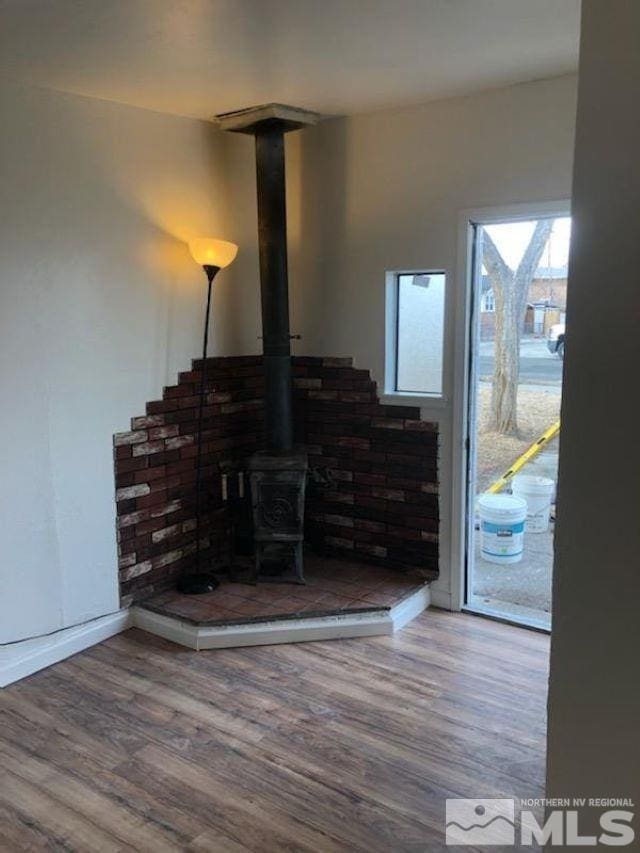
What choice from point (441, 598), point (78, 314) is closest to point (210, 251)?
point (78, 314)

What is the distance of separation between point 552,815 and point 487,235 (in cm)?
296

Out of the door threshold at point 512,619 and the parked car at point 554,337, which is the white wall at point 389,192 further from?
the parked car at point 554,337

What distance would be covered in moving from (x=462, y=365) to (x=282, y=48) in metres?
1.65

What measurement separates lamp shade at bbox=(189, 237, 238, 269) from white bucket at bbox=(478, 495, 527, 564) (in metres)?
2.08

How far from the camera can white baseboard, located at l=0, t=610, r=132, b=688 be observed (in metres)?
2.98

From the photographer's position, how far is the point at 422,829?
2109mm

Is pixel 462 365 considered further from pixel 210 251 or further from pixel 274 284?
pixel 210 251

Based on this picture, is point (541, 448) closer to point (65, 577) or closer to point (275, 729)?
point (275, 729)

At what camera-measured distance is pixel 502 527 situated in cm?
409

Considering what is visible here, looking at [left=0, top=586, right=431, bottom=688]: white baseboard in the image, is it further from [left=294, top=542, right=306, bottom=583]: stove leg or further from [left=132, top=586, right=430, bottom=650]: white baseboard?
[left=294, top=542, right=306, bottom=583]: stove leg

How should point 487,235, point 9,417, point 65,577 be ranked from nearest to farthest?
point 9,417
point 65,577
point 487,235

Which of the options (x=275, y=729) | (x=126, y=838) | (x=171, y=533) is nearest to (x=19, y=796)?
(x=126, y=838)

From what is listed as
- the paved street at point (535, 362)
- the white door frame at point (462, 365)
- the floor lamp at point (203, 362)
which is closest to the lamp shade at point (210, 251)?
the floor lamp at point (203, 362)

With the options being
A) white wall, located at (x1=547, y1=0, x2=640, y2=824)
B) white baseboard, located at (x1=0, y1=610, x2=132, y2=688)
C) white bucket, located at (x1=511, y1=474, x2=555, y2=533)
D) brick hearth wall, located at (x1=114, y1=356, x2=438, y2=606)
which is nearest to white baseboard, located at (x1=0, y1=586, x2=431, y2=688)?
white baseboard, located at (x1=0, y1=610, x2=132, y2=688)
